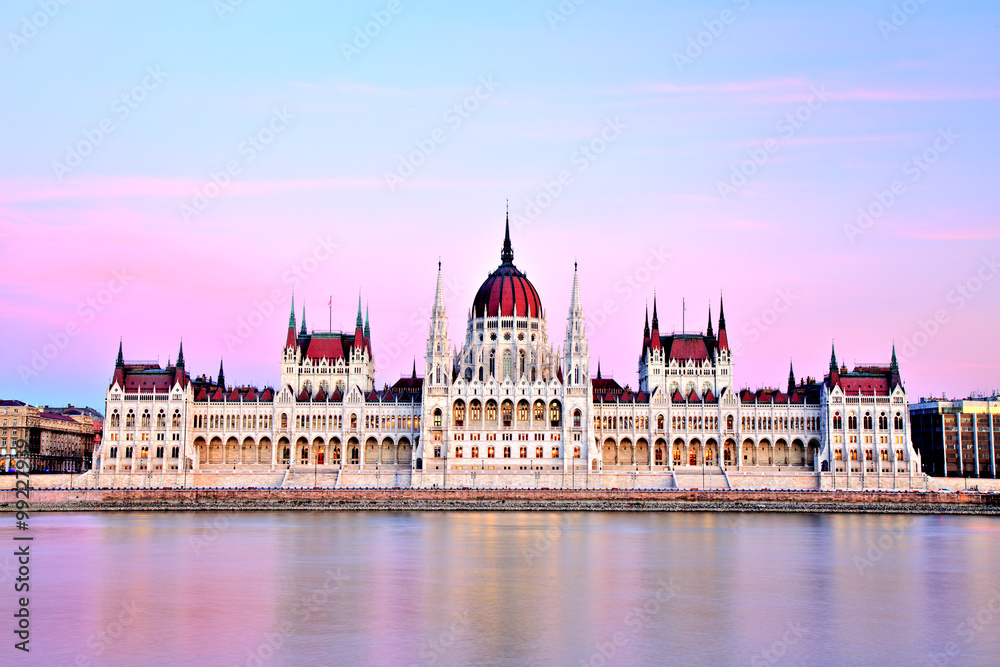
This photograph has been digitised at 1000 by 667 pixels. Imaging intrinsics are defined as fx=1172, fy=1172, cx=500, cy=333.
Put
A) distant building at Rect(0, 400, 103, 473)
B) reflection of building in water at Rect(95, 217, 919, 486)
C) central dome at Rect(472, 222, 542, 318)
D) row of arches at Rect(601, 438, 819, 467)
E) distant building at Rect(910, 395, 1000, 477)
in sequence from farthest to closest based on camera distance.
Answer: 1. distant building at Rect(910, 395, 1000, 477)
2. distant building at Rect(0, 400, 103, 473)
3. central dome at Rect(472, 222, 542, 318)
4. row of arches at Rect(601, 438, 819, 467)
5. reflection of building in water at Rect(95, 217, 919, 486)

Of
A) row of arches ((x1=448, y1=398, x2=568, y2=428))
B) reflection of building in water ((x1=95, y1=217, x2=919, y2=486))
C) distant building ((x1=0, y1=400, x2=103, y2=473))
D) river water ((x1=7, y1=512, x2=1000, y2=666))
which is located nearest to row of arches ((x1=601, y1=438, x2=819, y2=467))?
reflection of building in water ((x1=95, y1=217, x2=919, y2=486))

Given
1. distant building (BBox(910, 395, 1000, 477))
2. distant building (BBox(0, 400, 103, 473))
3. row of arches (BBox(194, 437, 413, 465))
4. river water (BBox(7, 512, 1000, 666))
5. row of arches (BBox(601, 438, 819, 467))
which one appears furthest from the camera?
distant building (BBox(910, 395, 1000, 477))

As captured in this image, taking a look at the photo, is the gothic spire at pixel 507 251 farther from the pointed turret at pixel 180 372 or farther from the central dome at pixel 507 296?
the pointed turret at pixel 180 372

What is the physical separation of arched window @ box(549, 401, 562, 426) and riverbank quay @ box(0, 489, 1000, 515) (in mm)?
15845

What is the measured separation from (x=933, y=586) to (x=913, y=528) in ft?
Result: 113

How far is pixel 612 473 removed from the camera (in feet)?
404

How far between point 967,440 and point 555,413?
60.0 metres

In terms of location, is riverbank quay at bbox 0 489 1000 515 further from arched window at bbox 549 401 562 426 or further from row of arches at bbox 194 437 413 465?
row of arches at bbox 194 437 413 465

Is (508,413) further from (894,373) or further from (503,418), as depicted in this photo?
(894,373)

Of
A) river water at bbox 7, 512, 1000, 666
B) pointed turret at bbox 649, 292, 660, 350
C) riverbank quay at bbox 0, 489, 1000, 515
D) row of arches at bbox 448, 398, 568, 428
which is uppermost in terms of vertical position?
pointed turret at bbox 649, 292, 660, 350

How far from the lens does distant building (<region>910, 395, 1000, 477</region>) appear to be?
151 m

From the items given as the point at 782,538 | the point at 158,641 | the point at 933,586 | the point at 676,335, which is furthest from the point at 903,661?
the point at 676,335

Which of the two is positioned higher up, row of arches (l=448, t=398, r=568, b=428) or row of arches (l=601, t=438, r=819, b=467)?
row of arches (l=448, t=398, r=568, b=428)

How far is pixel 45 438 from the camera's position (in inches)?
6152
